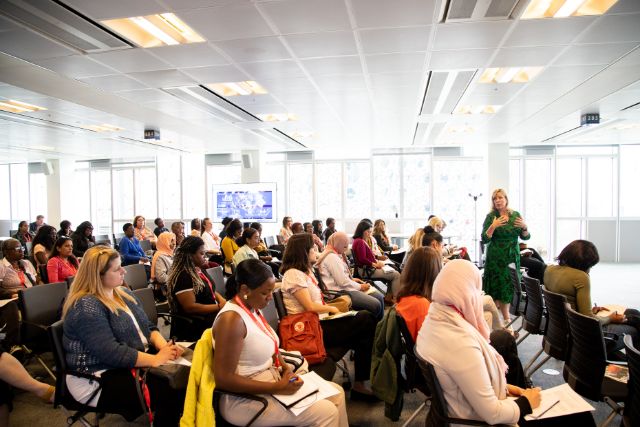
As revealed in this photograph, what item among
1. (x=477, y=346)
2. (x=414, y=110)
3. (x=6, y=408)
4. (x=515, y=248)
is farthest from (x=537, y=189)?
(x=6, y=408)

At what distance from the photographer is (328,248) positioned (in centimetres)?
508

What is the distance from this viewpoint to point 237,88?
616cm

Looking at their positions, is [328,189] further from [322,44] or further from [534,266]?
[322,44]

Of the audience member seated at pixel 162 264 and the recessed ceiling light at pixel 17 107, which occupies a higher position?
the recessed ceiling light at pixel 17 107

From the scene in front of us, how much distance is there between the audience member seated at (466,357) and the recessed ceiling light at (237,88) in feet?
14.9

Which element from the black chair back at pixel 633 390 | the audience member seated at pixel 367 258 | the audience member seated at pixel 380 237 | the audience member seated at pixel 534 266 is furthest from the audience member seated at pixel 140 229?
the black chair back at pixel 633 390

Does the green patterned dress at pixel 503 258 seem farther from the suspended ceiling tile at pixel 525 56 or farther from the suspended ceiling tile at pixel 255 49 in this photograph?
the suspended ceiling tile at pixel 255 49

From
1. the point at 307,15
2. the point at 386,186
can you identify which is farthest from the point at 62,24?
the point at 386,186

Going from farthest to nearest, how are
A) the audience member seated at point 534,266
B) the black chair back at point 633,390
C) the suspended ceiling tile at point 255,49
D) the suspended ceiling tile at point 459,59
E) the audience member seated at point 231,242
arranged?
1. the audience member seated at point 231,242
2. the audience member seated at point 534,266
3. the suspended ceiling tile at point 459,59
4. the suspended ceiling tile at point 255,49
5. the black chair back at point 633,390

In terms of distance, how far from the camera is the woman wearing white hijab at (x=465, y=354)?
1.77m

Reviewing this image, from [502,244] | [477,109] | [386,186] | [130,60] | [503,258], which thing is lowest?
[503,258]

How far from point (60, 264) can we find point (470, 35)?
489cm

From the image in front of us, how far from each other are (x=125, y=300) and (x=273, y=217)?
9.64m

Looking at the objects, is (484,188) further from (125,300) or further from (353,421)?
(125,300)
